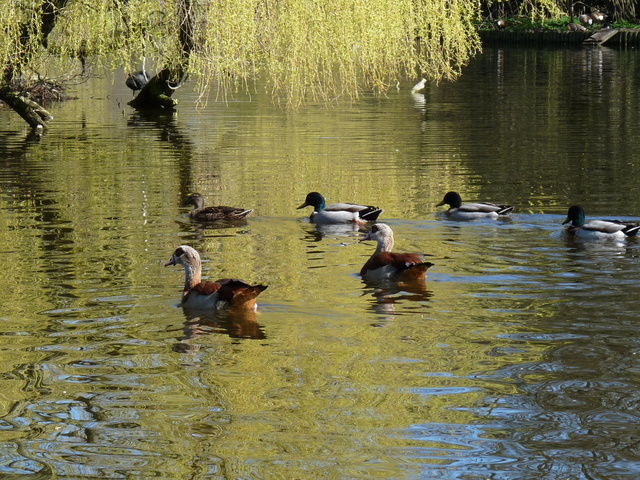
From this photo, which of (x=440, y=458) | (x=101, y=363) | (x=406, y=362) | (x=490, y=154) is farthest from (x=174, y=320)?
(x=490, y=154)

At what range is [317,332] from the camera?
31.6 ft

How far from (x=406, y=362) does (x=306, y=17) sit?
7686 mm

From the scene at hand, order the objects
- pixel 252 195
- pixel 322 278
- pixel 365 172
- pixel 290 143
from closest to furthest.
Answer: pixel 322 278 → pixel 252 195 → pixel 365 172 → pixel 290 143

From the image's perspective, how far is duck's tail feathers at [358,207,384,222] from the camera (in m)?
15.3

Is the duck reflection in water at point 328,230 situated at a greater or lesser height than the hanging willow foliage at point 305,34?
lesser

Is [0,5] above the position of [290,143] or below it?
above

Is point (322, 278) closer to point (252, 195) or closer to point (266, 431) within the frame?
point (266, 431)

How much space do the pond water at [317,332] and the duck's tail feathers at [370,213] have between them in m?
0.31

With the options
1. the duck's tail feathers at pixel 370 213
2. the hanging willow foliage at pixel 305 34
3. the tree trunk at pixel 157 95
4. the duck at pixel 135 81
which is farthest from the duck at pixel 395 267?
the duck at pixel 135 81

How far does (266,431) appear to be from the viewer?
23.8 feet

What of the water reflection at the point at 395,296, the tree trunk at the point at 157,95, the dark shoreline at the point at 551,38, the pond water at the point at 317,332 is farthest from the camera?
the dark shoreline at the point at 551,38

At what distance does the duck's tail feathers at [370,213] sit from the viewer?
604 inches

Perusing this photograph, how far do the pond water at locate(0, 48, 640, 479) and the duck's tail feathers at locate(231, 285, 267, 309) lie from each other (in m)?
0.14

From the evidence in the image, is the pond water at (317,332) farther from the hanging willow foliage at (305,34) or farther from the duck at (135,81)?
the duck at (135,81)
